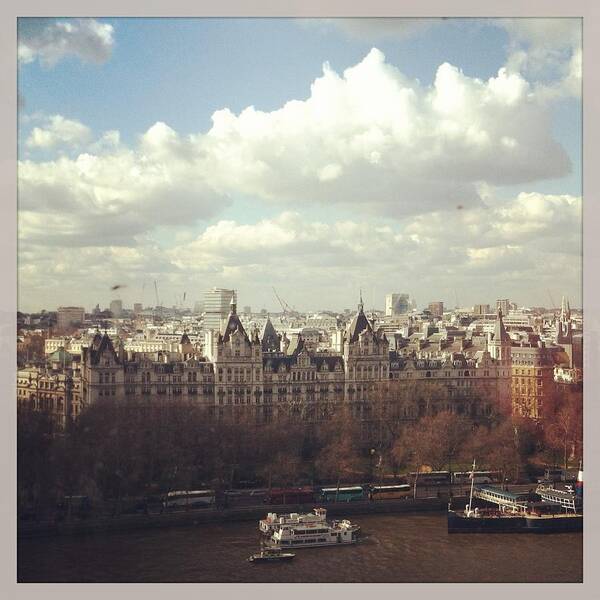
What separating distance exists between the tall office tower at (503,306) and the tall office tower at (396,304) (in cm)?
107

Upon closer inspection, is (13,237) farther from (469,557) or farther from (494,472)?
(494,472)

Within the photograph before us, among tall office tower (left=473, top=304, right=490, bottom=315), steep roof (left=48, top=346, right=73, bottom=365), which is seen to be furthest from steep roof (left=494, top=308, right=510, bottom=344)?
steep roof (left=48, top=346, right=73, bottom=365)

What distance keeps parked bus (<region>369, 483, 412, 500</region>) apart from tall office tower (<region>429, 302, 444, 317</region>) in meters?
2.19

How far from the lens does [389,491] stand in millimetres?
11172

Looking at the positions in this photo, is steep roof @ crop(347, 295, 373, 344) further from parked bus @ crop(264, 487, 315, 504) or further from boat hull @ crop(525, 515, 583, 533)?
boat hull @ crop(525, 515, 583, 533)

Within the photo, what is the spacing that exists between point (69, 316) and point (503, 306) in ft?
16.4

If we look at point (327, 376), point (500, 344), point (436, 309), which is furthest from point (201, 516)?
point (500, 344)

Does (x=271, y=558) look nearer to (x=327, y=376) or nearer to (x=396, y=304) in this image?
(x=396, y=304)

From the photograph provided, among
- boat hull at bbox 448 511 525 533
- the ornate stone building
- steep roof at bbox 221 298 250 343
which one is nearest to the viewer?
boat hull at bbox 448 511 525 533

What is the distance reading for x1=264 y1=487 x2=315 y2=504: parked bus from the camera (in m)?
10.6

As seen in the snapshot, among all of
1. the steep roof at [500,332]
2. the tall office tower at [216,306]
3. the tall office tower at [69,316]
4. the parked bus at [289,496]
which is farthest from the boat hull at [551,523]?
the tall office tower at [69,316]

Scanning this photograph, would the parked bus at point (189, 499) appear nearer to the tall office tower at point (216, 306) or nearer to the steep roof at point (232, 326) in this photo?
the tall office tower at point (216, 306)

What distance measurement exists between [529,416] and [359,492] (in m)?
2.40

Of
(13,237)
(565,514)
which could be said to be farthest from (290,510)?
(13,237)
